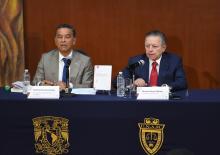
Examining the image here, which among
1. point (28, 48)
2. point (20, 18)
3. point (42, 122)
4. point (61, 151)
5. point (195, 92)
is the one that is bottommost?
point (61, 151)

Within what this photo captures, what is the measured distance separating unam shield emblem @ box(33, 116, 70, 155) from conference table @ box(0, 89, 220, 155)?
0.09ft

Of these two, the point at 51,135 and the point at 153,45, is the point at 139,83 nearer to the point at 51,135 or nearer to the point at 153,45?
the point at 153,45

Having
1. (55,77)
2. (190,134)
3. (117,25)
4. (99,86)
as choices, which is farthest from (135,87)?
(117,25)

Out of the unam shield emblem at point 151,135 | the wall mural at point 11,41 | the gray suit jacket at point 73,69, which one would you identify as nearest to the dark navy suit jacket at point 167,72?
the gray suit jacket at point 73,69

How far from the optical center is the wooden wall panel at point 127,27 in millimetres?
5152

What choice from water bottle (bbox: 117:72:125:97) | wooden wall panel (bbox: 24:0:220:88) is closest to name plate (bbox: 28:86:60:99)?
water bottle (bbox: 117:72:125:97)

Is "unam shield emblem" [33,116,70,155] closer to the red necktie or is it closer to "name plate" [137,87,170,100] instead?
"name plate" [137,87,170,100]

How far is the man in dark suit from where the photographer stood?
4.11 m

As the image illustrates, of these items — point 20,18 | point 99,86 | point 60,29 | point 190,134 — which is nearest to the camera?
point 190,134

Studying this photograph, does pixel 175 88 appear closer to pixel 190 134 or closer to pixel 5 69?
pixel 190 134

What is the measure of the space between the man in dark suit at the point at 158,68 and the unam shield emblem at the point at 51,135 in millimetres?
908

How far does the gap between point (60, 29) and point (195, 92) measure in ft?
4.69

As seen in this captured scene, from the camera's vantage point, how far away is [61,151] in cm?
344

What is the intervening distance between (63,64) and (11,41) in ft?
3.16
